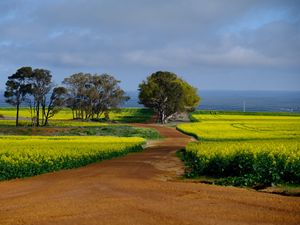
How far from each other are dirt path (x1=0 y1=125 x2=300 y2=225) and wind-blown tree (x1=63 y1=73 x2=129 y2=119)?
241 ft

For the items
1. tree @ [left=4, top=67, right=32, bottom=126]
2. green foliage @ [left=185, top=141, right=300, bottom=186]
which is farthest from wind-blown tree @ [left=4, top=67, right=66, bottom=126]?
green foliage @ [left=185, top=141, right=300, bottom=186]

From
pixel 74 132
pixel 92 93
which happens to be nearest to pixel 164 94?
pixel 92 93

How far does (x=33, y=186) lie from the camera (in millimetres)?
16188

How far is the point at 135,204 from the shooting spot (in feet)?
38.9

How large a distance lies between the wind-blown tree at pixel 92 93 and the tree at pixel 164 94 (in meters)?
6.17

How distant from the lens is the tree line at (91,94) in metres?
75.3

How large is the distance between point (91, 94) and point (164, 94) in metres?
14.6

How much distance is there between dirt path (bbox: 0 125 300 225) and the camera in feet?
34.1

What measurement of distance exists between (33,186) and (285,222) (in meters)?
9.46

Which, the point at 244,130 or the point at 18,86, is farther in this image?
the point at 18,86

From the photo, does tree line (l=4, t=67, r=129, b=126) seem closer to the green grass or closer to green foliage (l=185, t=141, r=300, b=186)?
the green grass

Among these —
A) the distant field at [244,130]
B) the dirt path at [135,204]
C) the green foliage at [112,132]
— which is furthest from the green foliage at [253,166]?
the green foliage at [112,132]

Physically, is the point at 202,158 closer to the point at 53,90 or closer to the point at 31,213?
the point at 31,213

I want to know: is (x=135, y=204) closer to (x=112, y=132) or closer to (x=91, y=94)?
(x=112, y=132)
